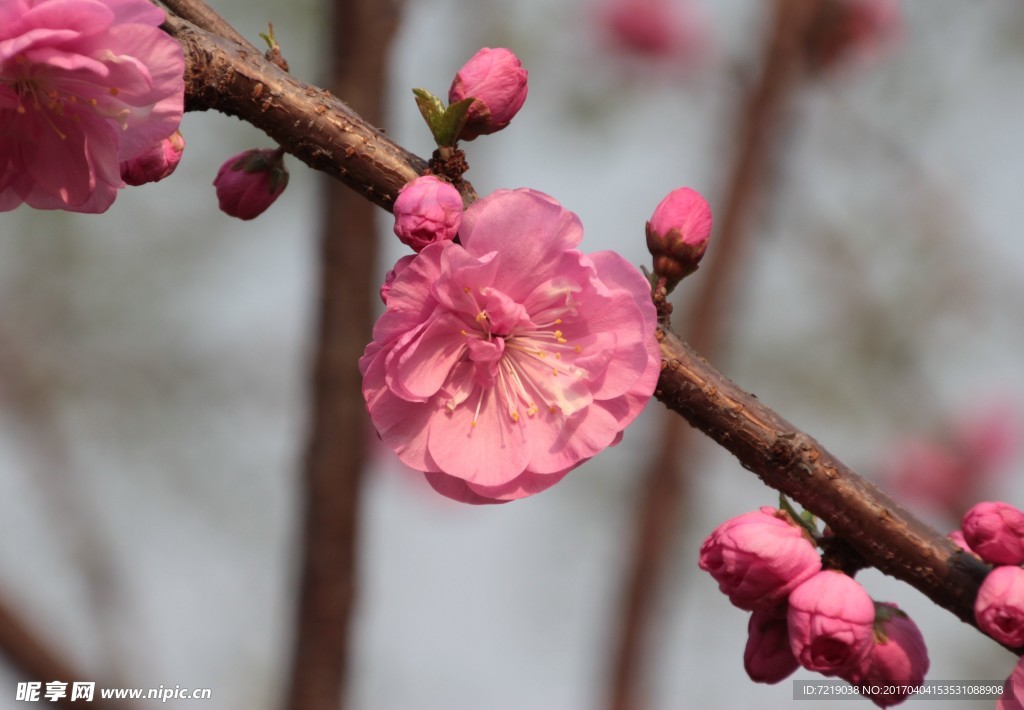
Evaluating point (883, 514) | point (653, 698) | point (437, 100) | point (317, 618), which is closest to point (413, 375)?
point (437, 100)

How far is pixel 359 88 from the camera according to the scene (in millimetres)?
3195

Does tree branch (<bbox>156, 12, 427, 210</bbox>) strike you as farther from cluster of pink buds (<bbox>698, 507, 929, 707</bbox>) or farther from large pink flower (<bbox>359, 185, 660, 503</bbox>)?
cluster of pink buds (<bbox>698, 507, 929, 707</bbox>)

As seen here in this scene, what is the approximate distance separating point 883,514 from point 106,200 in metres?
1.25

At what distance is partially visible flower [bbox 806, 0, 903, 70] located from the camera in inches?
205

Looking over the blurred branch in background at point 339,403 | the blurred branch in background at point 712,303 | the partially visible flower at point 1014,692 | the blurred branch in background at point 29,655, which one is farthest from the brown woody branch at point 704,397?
the blurred branch in background at point 712,303

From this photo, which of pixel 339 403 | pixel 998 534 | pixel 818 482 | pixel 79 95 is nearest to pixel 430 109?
pixel 79 95

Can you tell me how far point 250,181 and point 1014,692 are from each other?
4.67 feet

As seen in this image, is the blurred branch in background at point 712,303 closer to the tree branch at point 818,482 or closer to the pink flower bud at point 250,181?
the tree branch at point 818,482

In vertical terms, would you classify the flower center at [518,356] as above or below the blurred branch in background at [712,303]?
below

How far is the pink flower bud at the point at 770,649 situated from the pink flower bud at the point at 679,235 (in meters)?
0.56

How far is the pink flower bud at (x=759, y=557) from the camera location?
151cm

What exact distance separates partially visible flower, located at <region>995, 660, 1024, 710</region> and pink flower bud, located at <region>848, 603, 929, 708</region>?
0.13 m

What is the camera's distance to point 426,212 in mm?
1385

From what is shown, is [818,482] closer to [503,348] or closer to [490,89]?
[503,348]
